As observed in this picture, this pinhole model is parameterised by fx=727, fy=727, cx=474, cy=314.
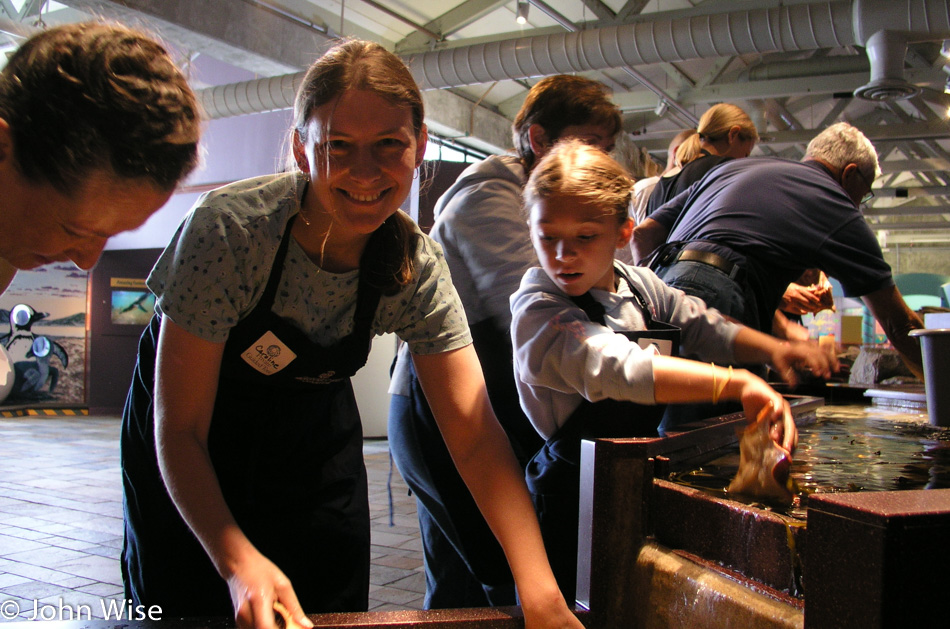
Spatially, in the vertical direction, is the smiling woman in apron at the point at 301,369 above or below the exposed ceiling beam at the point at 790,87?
below

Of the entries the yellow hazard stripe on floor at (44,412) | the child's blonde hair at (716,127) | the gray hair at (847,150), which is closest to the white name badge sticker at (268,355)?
the gray hair at (847,150)

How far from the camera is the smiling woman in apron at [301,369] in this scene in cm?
107

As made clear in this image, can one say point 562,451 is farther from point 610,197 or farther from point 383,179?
point 383,179

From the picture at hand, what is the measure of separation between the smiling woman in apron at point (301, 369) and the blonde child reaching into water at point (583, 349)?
0.13 metres

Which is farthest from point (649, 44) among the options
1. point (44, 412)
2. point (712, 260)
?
point (44, 412)

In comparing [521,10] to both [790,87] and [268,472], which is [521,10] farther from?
[268,472]

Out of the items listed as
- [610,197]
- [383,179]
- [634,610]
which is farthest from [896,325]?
[383,179]

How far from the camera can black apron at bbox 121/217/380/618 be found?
4.13ft

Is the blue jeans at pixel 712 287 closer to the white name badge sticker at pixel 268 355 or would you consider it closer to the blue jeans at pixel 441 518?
the blue jeans at pixel 441 518

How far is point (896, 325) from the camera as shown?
224 centimetres

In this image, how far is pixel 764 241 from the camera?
74.7 inches

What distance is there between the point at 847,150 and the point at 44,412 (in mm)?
10668

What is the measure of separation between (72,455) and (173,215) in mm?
3989

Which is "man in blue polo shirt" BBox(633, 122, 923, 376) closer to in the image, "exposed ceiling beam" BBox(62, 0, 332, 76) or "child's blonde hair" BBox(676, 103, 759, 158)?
"child's blonde hair" BBox(676, 103, 759, 158)
